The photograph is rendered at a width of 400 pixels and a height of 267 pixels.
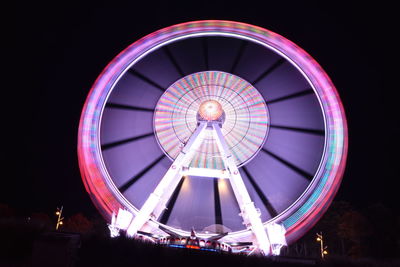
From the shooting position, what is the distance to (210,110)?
981cm

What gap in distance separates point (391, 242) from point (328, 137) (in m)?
12.3

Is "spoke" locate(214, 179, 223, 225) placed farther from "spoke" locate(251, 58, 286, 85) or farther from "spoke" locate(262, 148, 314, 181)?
"spoke" locate(251, 58, 286, 85)

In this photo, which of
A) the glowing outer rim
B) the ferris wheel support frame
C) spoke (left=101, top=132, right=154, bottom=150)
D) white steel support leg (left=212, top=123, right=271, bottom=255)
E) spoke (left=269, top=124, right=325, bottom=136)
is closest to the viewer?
white steel support leg (left=212, top=123, right=271, bottom=255)

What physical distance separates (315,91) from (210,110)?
125 inches

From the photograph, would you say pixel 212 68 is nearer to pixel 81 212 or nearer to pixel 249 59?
pixel 249 59

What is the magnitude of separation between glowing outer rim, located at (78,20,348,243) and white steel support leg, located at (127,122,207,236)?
2.92ft

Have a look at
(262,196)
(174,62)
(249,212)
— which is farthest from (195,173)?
(174,62)

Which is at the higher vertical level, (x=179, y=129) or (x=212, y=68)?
(x=212, y=68)

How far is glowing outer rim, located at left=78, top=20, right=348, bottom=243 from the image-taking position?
329 inches

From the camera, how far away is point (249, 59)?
32.7 ft

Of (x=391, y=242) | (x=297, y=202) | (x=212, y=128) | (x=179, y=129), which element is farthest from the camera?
(x=391, y=242)

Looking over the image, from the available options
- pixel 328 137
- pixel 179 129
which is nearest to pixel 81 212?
pixel 179 129

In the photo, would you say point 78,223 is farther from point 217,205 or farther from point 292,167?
point 292,167

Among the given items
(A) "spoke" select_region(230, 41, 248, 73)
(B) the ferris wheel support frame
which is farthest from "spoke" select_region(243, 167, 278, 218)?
(A) "spoke" select_region(230, 41, 248, 73)
